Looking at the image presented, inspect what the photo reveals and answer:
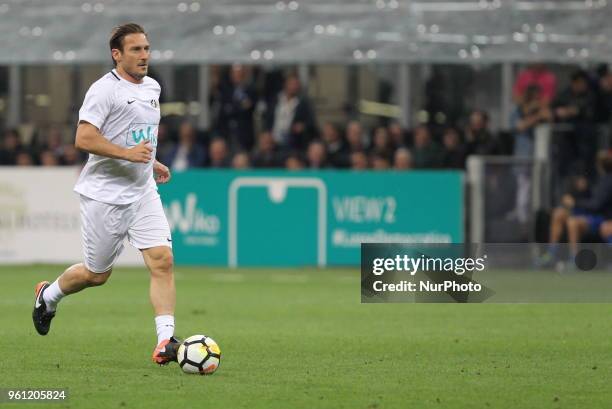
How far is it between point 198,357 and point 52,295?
1.94m

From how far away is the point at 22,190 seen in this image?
21344mm

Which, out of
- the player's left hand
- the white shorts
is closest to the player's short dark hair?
the player's left hand

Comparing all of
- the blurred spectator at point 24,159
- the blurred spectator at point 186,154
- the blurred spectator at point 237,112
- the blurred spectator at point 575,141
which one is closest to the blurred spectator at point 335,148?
the blurred spectator at point 237,112

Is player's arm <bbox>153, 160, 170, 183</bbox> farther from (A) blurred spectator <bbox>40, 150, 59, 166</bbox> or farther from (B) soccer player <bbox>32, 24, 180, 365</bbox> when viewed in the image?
(A) blurred spectator <bbox>40, 150, 59, 166</bbox>

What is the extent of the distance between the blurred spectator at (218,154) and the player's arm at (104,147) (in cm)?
1212

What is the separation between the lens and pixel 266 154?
2222cm

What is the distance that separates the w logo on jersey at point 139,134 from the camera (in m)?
10.2

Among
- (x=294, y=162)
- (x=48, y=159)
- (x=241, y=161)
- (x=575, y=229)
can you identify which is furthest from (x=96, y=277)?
(x=48, y=159)

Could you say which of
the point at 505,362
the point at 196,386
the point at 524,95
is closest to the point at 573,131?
the point at 524,95

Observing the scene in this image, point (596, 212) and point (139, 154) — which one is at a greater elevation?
point (139, 154)

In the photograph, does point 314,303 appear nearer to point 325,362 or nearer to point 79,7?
point 325,362

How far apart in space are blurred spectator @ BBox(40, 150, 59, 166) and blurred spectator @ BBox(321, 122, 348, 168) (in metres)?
4.33

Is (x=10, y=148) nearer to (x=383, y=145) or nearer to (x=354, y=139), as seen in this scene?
(x=354, y=139)

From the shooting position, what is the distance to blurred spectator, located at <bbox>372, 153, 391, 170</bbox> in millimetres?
21531
